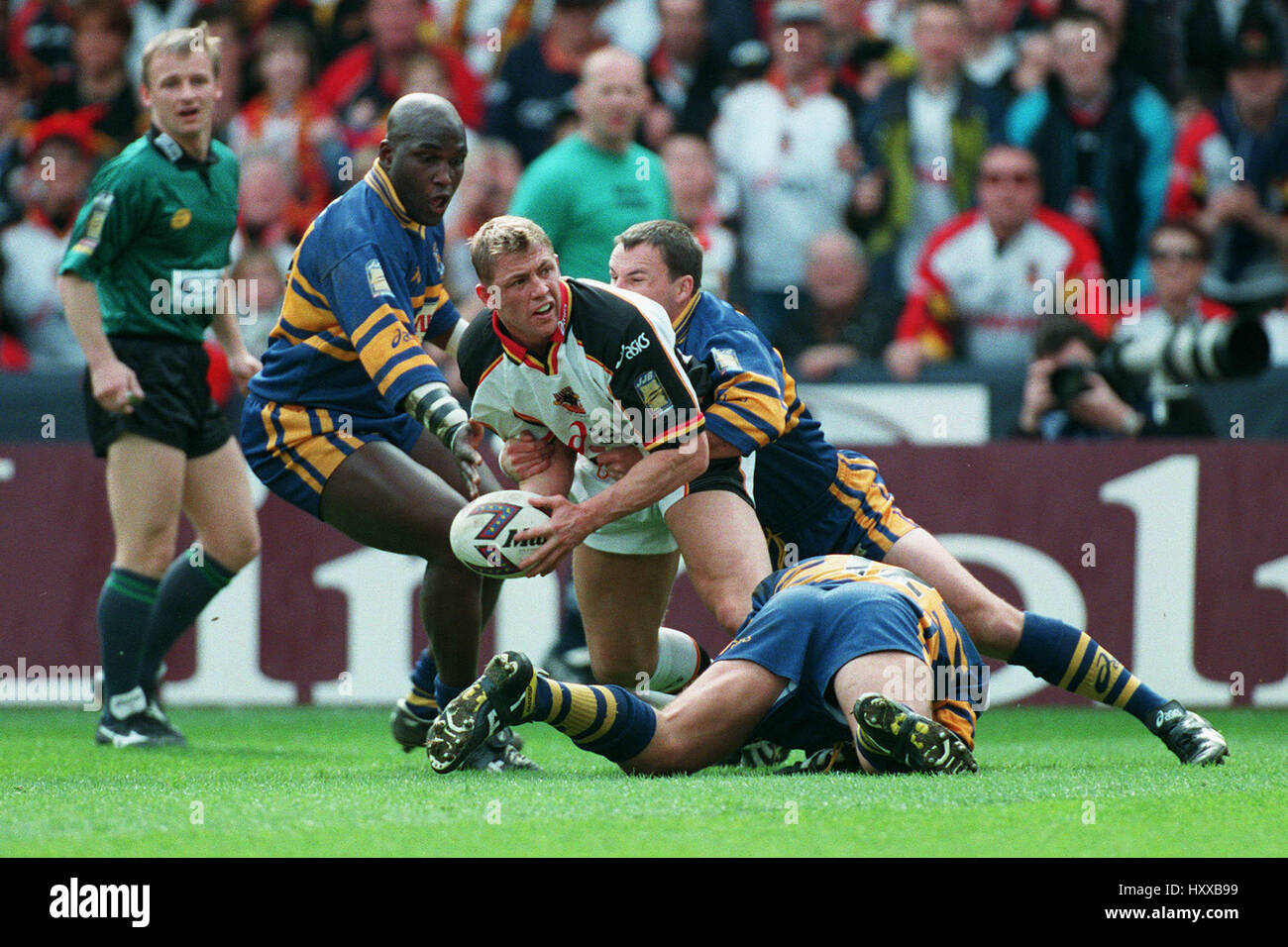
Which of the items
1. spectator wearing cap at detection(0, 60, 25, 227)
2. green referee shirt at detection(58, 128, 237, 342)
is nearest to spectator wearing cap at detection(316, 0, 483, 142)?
spectator wearing cap at detection(0, 60, 25, 227)

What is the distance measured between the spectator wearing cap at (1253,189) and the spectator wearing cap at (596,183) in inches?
143

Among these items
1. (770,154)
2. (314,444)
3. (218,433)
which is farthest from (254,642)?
(770,154)

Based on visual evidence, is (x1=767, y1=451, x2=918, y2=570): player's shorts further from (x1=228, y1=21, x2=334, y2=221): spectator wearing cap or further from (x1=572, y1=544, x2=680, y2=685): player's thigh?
(x1=228, y1=21, x2=334, y2=221): spectator wearing cap

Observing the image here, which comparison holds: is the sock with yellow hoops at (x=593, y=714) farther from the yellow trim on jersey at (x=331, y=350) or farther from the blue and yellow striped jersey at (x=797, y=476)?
the yellow trim on jersey at (x=331, y=350)

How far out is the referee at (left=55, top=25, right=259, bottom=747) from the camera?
6035 mm

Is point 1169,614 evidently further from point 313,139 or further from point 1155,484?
point 313,139

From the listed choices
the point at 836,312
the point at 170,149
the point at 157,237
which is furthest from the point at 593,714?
the point at 836,312

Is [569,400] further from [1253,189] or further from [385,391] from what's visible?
[1253,189]

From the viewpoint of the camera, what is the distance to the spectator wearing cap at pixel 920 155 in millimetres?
9344

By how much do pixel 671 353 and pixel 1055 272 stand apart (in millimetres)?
4608

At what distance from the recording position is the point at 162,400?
6.11 metres

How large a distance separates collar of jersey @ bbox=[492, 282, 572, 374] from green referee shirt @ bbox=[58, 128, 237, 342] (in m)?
1.85

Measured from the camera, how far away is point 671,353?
476cm

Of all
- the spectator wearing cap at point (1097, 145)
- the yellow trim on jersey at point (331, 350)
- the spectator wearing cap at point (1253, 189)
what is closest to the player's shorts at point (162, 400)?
the yellow trim on jersey at point (331, 350)
